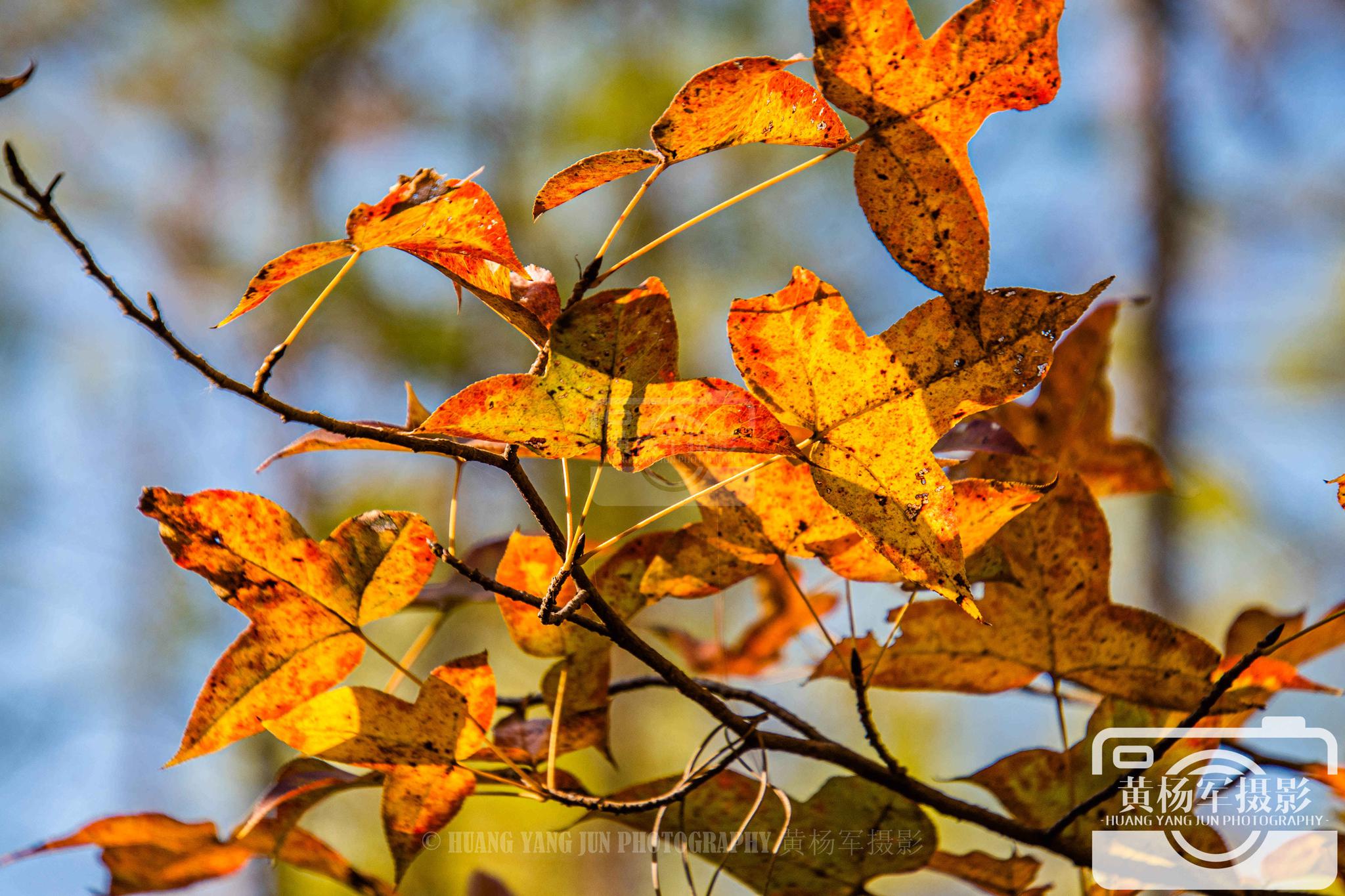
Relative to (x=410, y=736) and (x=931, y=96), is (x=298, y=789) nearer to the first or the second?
(x=410, y=736)

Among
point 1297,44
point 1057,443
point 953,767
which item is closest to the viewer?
point 1057,443

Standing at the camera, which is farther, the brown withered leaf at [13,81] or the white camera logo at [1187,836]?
the white camera logo at [1187,836]

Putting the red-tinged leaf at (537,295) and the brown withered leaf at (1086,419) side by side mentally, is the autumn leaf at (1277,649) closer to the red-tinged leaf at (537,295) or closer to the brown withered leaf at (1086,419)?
the brown withered leaf at (1086,419)

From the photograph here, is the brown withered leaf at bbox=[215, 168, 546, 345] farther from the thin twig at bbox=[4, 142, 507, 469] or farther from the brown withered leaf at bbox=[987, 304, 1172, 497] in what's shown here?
the brown withered leaf at bbox=[987, 304, 1172, 497]

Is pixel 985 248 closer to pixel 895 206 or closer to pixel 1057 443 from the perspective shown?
pixel 895 206

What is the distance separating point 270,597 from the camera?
0.94ft

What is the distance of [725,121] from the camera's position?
238mm

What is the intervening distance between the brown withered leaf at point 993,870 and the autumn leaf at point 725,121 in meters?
0.29

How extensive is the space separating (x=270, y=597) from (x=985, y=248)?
256 mm

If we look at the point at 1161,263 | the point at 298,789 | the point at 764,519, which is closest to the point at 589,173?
the point at 764,519

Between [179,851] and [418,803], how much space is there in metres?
0.12

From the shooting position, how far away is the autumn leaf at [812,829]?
334 millimetres

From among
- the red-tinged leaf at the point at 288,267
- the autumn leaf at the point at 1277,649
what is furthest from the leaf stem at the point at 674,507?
the autumn leaf at the point at 1277,649

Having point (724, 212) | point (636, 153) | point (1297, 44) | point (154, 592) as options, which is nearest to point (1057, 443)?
point (636, 153)
